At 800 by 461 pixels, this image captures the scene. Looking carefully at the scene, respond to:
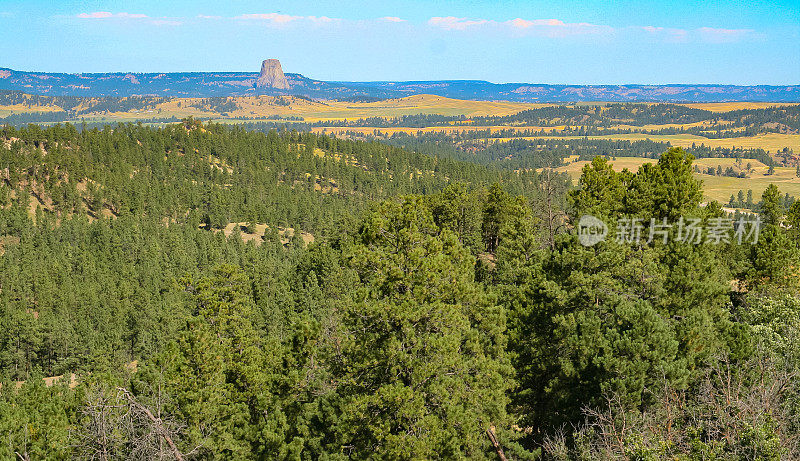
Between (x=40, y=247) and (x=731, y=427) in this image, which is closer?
(x=731, y=427)

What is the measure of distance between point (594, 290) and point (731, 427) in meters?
11.9

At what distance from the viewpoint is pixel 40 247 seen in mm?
99625

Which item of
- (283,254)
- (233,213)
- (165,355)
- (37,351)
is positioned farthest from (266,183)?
(165,355)

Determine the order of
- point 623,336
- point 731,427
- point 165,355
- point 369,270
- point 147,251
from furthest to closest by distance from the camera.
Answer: point 147,251, point 165,355, point 623,336, point 369,270, point 731,427

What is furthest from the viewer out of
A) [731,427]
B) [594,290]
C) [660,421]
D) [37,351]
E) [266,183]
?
[266,183]

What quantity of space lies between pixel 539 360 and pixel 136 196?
125261mm

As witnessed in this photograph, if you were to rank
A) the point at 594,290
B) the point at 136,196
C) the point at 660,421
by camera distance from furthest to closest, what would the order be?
1. the point at 136,196
2. the point at 594,290
3. the point at 660,421

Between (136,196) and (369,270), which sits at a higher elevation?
(369,270)

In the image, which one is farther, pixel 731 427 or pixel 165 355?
pixel 165 355

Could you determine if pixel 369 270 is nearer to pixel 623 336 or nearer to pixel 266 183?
pixel 623 336

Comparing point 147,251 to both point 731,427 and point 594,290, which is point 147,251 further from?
point 731,427

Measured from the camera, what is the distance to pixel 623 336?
27531 millimetres

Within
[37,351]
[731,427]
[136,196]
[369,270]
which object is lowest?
[37,351]

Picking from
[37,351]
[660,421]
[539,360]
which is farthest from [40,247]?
[660,421]
